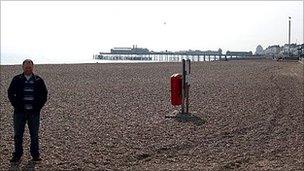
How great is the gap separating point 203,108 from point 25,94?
26.1 ft

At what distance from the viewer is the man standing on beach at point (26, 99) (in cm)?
754

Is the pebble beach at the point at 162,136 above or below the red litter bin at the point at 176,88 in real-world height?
below

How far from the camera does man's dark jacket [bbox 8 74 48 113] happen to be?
7.54 meters

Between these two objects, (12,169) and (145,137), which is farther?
(145,137)

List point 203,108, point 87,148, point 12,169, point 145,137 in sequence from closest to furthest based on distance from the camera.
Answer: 1. point 12,169
2. point 87,148
3. point 145,137
4. point 203,108

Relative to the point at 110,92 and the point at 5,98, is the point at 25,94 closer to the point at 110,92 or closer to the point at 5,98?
the point at 5,98

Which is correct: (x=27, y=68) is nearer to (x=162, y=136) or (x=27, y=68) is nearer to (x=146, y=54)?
(x=162, y=136)

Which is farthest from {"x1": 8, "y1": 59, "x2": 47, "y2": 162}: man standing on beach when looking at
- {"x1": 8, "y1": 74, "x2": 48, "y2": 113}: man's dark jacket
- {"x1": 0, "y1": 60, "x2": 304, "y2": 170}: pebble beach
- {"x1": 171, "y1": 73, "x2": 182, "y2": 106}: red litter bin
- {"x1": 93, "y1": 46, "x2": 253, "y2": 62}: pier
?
{"x1": 93, "y1": 46, "x2": 253, "y2": 62}: pier

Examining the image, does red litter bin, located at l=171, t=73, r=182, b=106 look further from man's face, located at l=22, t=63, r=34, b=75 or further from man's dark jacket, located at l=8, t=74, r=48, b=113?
man's face, located at l=22, t=63, r=34, b=75

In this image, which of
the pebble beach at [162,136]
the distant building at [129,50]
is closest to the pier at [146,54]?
the distant building at [129,50]

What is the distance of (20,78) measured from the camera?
7.58 metres

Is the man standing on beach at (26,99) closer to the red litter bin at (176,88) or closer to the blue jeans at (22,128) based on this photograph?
the blue jeans at (22,128)

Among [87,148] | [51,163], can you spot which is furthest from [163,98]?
[51,163]

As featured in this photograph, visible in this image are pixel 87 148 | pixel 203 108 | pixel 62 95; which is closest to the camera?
pixel 87 148
